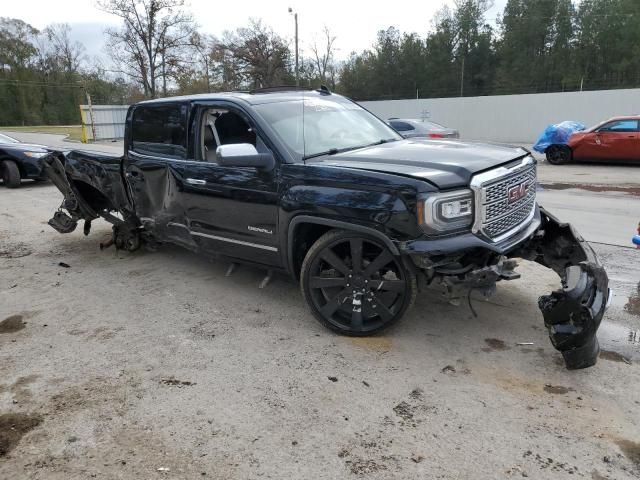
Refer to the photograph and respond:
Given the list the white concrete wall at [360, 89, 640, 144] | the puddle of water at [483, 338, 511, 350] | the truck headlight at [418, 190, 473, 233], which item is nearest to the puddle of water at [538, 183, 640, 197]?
the puddle of water at [483, 338, 511, 350]

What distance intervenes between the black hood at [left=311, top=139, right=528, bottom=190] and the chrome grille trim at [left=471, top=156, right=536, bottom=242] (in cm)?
8

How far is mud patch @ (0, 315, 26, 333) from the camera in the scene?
433cm

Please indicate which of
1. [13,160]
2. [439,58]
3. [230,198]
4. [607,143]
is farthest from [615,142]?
[439,58]

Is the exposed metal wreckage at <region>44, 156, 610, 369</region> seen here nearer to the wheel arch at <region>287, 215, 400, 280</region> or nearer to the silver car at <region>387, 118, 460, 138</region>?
the wheel arch at <region>287, 215, 400, 280</region>

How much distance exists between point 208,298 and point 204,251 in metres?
0.46

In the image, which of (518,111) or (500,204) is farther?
(518,111)

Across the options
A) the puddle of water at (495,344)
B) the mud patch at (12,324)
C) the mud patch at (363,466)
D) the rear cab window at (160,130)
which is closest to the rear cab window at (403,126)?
the rear cab window at (160,130)

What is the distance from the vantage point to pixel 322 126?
4.50 meters

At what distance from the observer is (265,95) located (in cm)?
474

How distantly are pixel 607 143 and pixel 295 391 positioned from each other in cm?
1395

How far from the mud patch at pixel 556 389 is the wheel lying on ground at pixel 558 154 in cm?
1353

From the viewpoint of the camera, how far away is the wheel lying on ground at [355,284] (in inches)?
144

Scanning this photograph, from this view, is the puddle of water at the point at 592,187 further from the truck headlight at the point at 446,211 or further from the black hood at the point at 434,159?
the truck headlight at the point at 446,211

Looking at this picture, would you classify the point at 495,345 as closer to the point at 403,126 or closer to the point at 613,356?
the point at 613,356
